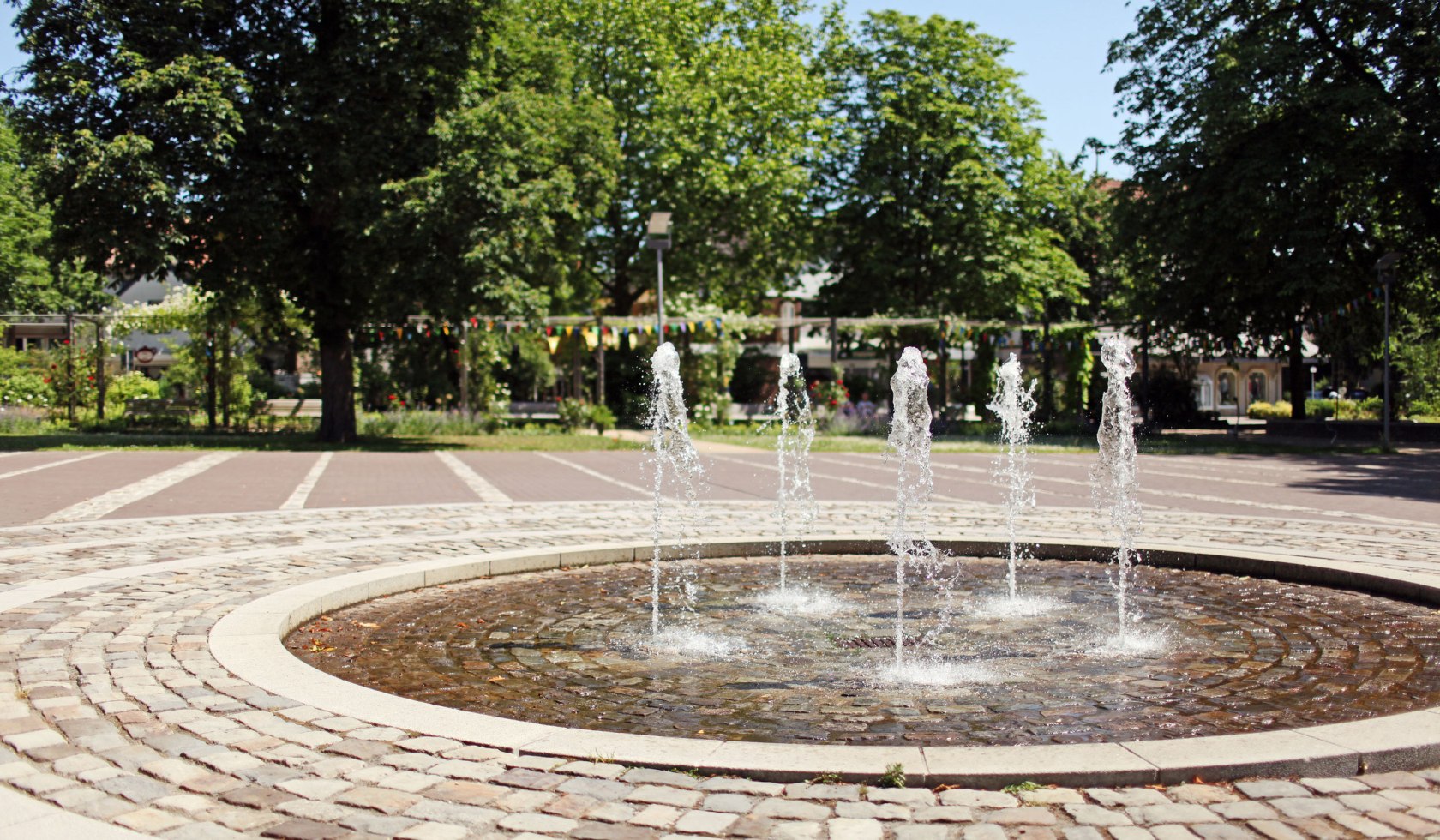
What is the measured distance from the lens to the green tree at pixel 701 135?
3531 centimetres

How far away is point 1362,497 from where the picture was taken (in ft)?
48.2

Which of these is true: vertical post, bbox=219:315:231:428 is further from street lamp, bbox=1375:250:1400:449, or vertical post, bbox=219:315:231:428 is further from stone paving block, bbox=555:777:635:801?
stone paving block, bbox=555:777:635:801

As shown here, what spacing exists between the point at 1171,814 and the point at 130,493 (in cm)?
1388

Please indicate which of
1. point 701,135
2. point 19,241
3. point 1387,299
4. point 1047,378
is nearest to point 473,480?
point 1387,299

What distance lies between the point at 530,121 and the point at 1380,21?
20049 mm

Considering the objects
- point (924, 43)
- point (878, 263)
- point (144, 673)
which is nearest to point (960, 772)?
point (144, 673)

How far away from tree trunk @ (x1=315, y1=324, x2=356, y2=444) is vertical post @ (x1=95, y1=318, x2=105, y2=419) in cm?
745

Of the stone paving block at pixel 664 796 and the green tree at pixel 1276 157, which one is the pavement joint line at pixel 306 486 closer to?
the stone paving block at pixel 664 796

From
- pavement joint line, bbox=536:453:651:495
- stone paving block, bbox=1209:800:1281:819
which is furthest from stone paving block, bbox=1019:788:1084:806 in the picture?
pavement joint line, bbox=536:453:651:495

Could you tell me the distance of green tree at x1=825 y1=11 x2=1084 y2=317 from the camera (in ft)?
117

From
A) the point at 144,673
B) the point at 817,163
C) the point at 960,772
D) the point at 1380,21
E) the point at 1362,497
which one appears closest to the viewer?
the point at 960,772

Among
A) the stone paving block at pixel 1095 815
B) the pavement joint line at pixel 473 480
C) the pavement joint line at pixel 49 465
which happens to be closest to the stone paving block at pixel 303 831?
the stone paving block at pixel 1095 815

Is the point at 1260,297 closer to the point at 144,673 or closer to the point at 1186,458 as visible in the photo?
the point at 1186,458

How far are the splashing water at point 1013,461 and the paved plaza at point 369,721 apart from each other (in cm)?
35
